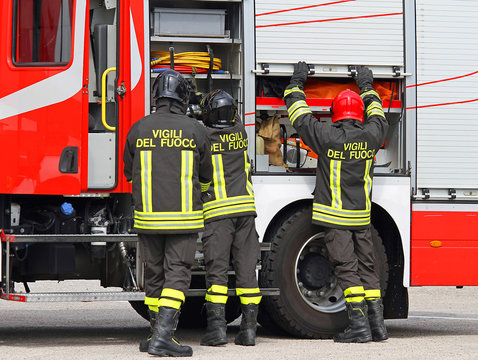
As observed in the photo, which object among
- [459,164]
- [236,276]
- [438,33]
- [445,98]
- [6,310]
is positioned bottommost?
[6,310]

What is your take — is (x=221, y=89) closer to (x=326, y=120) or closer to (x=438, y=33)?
(x=326, y=120)

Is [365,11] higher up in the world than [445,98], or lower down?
higher up

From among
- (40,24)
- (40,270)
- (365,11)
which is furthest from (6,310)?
(365,11)

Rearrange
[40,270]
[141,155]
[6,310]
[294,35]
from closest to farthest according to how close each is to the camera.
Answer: [141,155]
[40,270]
[294,35]
[6,310]

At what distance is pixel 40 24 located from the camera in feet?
24.8

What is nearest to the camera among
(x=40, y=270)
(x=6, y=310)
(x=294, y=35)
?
(x=40, y=270)

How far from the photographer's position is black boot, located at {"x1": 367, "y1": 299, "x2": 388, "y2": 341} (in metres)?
8.10

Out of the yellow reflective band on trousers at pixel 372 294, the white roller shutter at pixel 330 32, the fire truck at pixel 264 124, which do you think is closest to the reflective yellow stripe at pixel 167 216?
the fire truck at pixel 264 124

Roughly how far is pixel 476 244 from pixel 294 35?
2312mm

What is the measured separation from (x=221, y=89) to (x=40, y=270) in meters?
2.08

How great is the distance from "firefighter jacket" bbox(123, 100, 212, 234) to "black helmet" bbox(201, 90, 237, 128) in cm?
59

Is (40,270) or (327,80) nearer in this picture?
A: (40,270)

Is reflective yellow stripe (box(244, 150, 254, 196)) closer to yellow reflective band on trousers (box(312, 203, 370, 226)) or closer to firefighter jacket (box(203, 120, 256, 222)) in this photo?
firefighter jacket (box(203, 120, 256, 222))

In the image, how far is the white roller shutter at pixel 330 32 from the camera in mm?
8148
